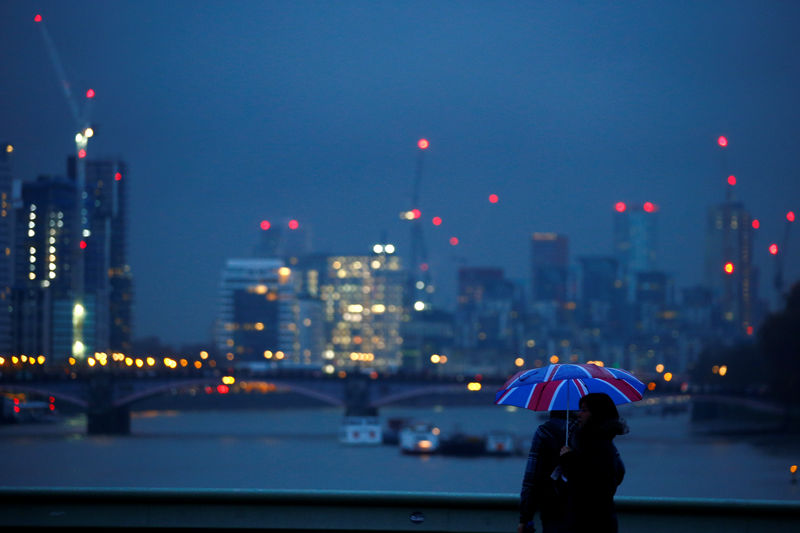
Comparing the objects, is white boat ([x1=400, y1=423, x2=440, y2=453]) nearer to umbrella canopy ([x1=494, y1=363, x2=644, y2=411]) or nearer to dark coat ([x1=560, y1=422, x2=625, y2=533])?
umbrella canopy ([x1=494, y1=363, x2=644, y2=411])

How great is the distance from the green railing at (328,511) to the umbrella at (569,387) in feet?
5.71

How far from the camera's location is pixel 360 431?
A: 67.1 meters

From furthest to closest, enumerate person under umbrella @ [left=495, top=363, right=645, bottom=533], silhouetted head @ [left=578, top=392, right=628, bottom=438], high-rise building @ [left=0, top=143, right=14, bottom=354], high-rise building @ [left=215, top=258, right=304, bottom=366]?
high-rise building @ [left=215, top=258, right=304, bottom=366]
high-rise building @ [left=0, top=143, right=14, bottom=354]
person under umbrella @ [left=495, top=363, right=645, bottom=533]
silhouetted head @ [left=578, top=392, right=628, bottom=438]

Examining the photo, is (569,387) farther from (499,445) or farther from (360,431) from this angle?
(360,431)

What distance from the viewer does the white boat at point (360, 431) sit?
65812mm

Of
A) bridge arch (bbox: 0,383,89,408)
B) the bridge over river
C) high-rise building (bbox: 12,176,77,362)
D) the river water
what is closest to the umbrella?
the river water

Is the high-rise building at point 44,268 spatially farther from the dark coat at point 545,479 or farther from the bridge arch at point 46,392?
the dark coat at point 545,479

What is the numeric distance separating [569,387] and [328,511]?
263cm

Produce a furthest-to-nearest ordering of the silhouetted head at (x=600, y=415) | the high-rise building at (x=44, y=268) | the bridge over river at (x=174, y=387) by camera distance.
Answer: the high-rise building at (x=44, y=268) → the bridge over river at (x=174, y=387) → the silhouetted head at (x=600, y=415)

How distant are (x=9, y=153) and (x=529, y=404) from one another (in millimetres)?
63451

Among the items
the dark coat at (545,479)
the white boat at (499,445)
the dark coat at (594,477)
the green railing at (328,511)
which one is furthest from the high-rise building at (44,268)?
the dark coat at (594,477)

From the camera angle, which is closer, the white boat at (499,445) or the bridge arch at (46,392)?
the white boat at (499,445)

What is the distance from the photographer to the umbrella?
6.27 meters

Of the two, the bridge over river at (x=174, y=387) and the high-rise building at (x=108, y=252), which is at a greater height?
the high-rise building at (x=108, y=252)
